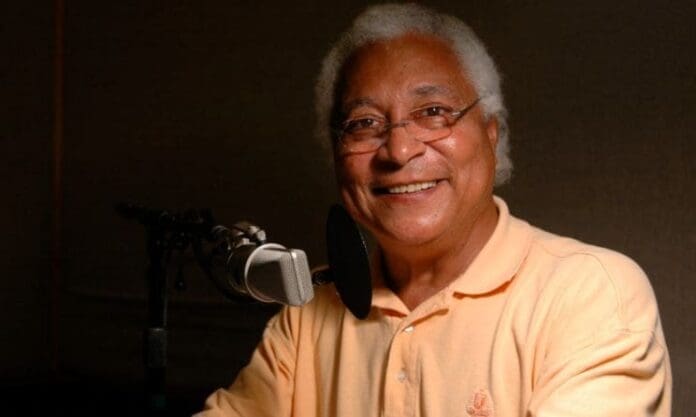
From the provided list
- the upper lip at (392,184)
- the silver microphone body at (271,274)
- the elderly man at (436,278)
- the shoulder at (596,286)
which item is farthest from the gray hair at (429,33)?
the silver microphone body at (271,274)

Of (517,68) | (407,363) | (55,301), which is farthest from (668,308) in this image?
(55,301)

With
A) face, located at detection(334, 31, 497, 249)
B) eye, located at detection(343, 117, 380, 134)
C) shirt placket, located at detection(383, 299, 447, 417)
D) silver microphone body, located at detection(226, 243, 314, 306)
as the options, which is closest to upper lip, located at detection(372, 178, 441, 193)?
face, located at detection(334, 31, 497, 249)

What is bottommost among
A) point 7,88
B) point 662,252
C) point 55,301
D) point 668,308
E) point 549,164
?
point 55,301

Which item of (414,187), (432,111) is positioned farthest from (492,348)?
(432,111)

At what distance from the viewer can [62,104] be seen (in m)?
2.69

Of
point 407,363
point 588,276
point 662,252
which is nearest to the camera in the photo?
point 588,276

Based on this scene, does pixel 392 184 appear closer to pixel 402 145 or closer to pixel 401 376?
pixel 402 145

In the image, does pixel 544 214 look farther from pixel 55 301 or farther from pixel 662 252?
pixel 55 301

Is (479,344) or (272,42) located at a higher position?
(272,42)

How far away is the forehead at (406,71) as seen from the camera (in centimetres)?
149

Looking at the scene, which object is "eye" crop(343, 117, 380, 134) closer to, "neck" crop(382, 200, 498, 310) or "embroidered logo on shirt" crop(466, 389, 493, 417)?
"neck" crop(382, 200, 498, 310)

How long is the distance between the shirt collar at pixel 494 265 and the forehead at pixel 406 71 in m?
0.25

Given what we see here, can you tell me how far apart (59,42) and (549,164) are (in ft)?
5.05

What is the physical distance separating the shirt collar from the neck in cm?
2
